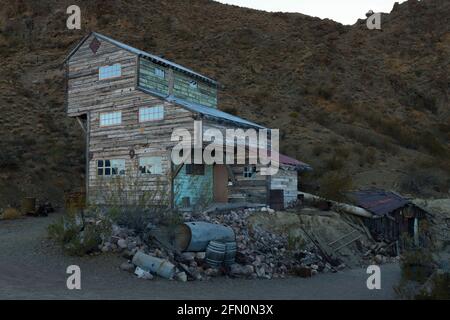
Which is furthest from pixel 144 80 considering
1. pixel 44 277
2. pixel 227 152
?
pixel 44 277

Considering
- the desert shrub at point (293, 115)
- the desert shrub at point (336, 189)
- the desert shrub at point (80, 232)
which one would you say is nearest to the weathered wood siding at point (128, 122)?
the desert shrub at point (336, 189)

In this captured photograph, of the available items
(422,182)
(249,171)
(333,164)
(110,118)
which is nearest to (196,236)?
(249,171)

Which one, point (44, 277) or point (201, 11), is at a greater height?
point (201, 11)

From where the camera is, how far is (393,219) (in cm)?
2311

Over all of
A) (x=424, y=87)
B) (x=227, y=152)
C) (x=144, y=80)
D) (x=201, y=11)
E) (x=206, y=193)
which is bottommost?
(x=206, y=193)

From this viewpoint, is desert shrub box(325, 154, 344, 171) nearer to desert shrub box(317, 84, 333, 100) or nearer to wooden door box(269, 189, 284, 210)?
wooden door box(269, 189, 284, 210)

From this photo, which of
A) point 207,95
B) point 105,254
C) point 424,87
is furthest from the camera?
point 424,87

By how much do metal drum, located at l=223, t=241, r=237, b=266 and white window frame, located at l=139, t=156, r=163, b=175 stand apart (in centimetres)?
749

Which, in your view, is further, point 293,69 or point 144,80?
point 293,69

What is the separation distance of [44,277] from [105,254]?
2.23 m

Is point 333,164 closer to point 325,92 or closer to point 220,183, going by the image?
point 220,183

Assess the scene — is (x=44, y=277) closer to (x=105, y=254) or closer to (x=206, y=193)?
(x=105, y=254)

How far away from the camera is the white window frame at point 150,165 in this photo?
21.8 metres

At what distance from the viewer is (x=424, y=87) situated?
5856 centimetres
